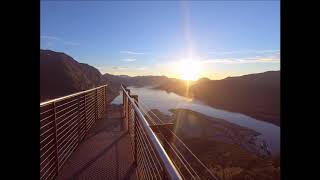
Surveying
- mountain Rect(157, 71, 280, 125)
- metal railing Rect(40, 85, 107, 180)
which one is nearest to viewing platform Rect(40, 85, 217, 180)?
metal railing Rect(40, 85, 107, 180)

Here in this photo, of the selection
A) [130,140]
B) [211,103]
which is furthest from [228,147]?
[211,103]

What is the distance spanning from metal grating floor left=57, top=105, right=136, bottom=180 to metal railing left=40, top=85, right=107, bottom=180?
136mm

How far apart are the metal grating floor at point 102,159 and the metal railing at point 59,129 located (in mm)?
136

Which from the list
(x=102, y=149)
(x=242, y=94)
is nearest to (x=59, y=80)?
(x=242, y=94)

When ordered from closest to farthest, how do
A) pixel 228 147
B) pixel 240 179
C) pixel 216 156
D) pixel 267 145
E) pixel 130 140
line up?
pixel 130 140 → pixel 240 179 → pixel 216 156 → pixel 228 147 → pixel 267 145

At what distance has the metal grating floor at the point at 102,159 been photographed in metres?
3.84

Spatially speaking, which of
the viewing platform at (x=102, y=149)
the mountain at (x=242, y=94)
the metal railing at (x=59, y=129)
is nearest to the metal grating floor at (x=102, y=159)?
the viewing platform at (x=102, y=149)

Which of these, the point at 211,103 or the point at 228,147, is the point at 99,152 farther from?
the point at 211,103

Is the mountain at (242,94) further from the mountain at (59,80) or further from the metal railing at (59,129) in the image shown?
the metal railing at (59,129)

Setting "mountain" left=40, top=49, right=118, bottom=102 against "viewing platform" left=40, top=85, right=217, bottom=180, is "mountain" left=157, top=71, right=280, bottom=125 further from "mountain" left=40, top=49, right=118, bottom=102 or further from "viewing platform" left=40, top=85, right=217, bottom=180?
"viewing platform" left=40, top=85, right=217, bottom=180

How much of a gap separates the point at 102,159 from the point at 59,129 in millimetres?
853
